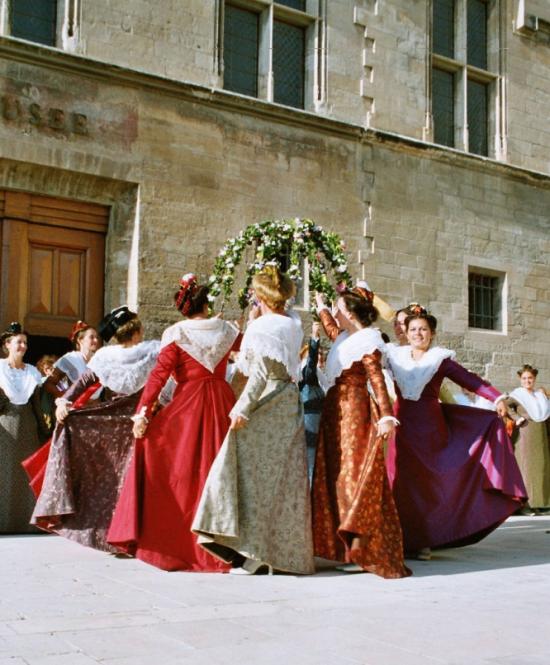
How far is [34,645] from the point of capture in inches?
150

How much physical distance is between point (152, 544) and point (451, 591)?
1876 millimetres

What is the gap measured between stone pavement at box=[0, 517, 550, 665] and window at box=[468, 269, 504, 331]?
28.0ft

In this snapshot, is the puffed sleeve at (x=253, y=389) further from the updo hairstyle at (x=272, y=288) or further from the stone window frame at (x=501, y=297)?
the stone window frame at (x=501, y=297)

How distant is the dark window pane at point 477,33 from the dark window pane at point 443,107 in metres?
0.58

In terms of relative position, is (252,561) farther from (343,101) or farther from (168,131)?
(343,101)

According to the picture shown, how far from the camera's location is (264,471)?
5.90m

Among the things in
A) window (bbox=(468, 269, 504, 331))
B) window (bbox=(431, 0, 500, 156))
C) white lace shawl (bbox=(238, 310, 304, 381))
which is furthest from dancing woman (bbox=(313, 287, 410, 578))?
window (bbox=(431, 0, 500, 156))

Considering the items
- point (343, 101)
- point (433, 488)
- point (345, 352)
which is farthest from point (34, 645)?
point (343, 101)

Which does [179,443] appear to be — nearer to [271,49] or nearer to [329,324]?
[329,324]

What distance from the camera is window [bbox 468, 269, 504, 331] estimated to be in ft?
48.6

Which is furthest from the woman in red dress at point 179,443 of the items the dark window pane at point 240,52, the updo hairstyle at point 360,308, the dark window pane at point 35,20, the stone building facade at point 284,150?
the dark window pane at point 240,52

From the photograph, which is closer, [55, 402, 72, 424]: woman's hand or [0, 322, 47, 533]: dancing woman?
[55, 402, 72, 424]: woman's hand

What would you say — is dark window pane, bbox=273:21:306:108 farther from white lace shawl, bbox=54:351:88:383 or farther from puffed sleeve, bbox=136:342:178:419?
puffed sleeve, bbox=136:342:178:419

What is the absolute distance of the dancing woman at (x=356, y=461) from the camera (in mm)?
5930
